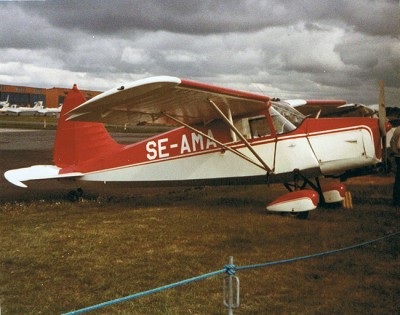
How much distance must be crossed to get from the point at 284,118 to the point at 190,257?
3.70 m

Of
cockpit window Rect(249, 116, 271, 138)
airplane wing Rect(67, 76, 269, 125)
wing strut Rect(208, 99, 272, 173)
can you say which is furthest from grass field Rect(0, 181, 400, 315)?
airplane wing Rect(67, 76, 269, 125)

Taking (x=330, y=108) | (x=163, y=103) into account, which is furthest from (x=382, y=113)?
(x=330, y=108)

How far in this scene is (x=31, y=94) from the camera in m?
111

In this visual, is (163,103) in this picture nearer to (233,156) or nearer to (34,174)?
(233,156)

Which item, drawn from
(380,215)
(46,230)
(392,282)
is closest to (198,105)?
(46,230)

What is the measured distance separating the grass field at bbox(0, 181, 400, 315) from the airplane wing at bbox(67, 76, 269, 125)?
6.07ft

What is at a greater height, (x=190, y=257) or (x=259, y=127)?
(x=259, y=127)

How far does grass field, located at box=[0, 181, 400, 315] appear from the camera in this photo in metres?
3.71

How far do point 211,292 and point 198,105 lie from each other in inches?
164

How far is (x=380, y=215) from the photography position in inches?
292

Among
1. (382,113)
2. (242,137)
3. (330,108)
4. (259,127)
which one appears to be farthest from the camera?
(330,108)

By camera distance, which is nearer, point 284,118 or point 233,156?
point 284,118

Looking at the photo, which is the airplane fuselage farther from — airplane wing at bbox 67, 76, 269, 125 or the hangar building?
the hangar building

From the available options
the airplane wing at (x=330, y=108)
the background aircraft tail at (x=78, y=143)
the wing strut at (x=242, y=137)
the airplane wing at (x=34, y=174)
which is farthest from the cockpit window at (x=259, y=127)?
the airplane wing at (x=34, y=174)
